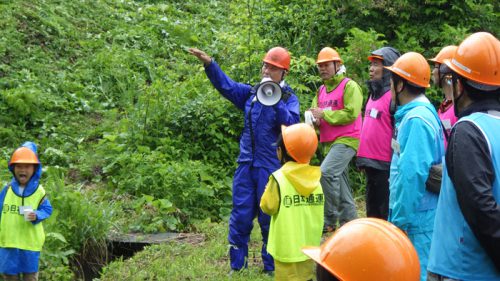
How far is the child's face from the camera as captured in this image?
607 cm

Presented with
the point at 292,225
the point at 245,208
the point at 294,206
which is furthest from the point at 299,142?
the point at 245,208

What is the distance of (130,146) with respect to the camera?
10.0 m

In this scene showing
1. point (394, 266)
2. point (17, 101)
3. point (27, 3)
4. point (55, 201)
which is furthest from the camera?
point (27, 3)

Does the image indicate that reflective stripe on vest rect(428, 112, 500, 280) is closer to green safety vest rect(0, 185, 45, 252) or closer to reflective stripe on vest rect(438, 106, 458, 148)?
reflective stripe on vest rect(438, 106, 458, 148)

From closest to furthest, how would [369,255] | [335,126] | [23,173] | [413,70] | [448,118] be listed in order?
[369,255] → [413,70] → [448,118] → [23,173] → [335,126]

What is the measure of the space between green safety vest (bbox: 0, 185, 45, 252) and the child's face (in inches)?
4.9

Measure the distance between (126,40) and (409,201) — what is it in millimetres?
10971

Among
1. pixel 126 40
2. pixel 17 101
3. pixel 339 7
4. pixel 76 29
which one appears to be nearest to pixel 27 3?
pixel 76 29

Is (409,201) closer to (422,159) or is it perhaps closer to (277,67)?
(422,159)

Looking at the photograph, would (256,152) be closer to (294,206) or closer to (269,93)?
(269,93)

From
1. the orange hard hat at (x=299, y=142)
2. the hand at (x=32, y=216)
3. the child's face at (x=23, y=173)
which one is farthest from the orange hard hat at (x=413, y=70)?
the child's face at (x=23, y=173)

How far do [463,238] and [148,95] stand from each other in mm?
8227

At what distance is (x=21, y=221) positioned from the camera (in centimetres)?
596

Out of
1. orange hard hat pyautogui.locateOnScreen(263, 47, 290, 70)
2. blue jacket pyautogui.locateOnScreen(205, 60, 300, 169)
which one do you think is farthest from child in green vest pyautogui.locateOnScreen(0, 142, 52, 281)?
orange hard hat pyautogui.locateOnScreen(263, 47, 290, 70)
